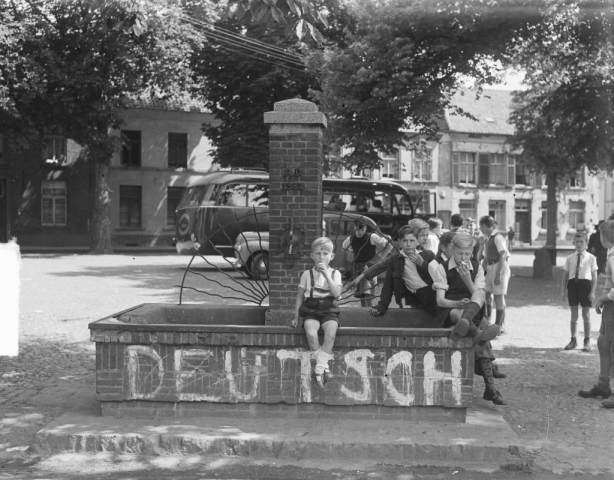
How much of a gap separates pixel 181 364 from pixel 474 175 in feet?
165

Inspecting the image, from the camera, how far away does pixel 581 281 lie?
10.6m

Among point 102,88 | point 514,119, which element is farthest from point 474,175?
point 102,88

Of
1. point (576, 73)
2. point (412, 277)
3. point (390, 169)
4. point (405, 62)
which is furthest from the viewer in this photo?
point (390, 169)

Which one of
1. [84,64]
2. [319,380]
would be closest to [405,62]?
[319,380]

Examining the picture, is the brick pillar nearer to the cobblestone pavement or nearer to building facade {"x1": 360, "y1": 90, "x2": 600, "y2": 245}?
the cobblestone pavement

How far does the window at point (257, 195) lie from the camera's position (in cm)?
2545

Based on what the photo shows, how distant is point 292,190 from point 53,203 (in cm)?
3697

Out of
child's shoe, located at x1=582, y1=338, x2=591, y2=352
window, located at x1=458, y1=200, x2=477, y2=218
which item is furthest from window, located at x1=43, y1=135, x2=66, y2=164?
child's shoe, located at x1=582, y1=338, x2=591, y2=352

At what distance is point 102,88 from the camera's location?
3188cm

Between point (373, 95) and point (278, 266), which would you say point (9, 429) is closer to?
point (278, 266)

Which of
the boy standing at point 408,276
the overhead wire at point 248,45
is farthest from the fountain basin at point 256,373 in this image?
the overhead wire at point 248,45

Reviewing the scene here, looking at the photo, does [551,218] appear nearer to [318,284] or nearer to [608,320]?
[608,320]

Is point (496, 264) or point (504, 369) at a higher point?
point (496, 264)

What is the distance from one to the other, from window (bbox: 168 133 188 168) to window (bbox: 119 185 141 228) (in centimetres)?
258
